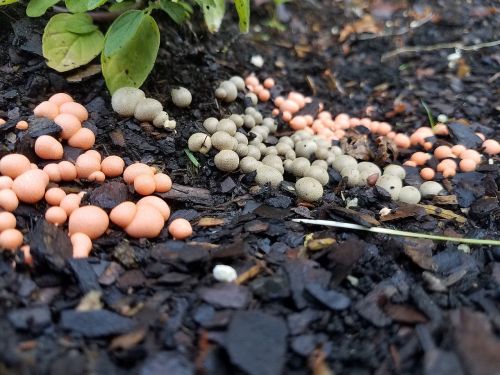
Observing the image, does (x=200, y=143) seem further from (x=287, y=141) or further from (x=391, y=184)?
(x=391, y=184)

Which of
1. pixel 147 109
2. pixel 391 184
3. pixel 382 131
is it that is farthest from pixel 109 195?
pixel 382 131

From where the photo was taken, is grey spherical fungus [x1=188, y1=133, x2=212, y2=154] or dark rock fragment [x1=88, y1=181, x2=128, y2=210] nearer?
dark rock fragment [x1=88, y1=181, x2=128, y2=210]

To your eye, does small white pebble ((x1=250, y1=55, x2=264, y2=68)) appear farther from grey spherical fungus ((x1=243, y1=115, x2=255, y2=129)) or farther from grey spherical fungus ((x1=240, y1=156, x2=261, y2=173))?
grey spherical fungus ((x1=240, y1=156, x2=261, y2=173))

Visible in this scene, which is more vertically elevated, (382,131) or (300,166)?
(300,166)

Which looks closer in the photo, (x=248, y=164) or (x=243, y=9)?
(x=248, y=164)

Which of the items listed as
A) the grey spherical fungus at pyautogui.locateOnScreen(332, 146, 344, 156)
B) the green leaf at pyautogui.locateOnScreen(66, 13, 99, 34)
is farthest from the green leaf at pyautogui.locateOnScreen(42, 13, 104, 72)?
the grey spherical fungus at pyautogui.locateOnScreen(332, 146, 344, 156)

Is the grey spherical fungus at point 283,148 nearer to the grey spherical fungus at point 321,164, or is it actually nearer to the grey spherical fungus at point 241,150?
the grey spherical fungus at point 321,164
